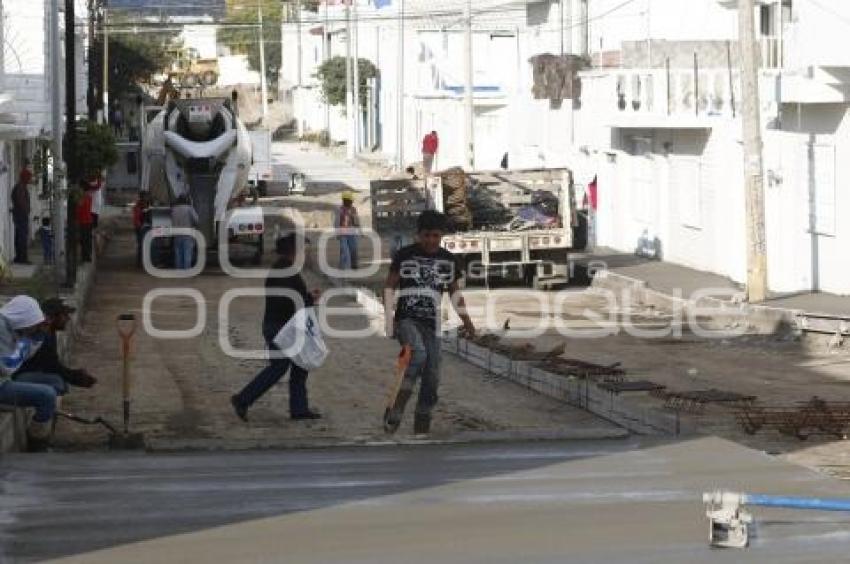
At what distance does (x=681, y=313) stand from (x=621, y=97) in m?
9.87

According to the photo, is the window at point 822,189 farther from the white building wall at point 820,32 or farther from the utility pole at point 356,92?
the utility pole at point 356,92

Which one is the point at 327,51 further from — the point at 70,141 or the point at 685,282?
the point at 70,141

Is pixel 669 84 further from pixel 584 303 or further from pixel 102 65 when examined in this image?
pixel 102 65

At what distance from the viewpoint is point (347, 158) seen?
3054 inches

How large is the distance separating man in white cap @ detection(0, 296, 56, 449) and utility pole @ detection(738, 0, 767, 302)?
16.2 metres

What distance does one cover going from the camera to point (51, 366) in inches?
526

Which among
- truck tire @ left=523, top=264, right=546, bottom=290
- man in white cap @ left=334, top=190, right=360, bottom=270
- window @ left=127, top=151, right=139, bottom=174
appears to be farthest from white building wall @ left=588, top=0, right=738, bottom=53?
window @ left=127, top=151, right=139, bottom=174

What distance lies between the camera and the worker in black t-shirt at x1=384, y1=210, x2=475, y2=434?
13.0 m

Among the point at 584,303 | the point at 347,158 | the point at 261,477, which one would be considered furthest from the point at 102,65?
the point at 261,477

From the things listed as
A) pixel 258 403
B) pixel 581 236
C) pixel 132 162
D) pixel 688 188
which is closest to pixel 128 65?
pixel 132 162

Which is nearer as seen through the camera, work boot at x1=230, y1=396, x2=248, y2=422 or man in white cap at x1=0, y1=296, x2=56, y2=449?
man in white cap at x1=0, y1=296, x2=56, y2=449

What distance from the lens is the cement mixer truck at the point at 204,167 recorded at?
36.3 m

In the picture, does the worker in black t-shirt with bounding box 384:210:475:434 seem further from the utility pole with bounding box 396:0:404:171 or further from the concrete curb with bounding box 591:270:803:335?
the utility pole with bounding box 396:0:404:171

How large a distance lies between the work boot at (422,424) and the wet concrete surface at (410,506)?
0.97 m
